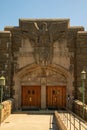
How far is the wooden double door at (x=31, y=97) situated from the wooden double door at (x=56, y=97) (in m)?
0.78

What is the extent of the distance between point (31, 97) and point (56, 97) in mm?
1948

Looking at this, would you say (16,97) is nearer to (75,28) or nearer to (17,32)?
(17,32)

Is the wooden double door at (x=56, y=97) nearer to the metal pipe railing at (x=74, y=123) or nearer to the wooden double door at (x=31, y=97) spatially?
the wooden double door at (x=31, y=97)

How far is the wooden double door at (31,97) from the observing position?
70.6 feet

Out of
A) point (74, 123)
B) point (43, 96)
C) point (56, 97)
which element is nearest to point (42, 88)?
point (43, 96)

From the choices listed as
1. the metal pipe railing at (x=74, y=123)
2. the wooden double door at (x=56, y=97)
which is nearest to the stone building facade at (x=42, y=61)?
the wooden double door at (x=56, y=97)

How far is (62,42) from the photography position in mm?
21297

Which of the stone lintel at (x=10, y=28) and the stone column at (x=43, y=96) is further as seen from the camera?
the stone lintel at (x=10, y=28)

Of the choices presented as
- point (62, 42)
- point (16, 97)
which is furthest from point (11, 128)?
point (62, 42)

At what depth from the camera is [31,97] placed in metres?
21.6

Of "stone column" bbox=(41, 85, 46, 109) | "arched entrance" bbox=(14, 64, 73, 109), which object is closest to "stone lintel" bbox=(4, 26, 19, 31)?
"arched entrance" bbox=(14, 64, 73, 109)

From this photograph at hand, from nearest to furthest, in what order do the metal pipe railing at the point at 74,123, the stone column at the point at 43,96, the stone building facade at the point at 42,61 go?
the metal pipe railing at the point at 74,123, the stone building facade at the point at 42,61, the stone column at the point at 43,96

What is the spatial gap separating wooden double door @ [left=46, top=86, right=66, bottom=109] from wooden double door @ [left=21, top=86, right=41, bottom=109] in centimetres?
78

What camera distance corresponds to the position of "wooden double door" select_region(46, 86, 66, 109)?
2153 centimetres
